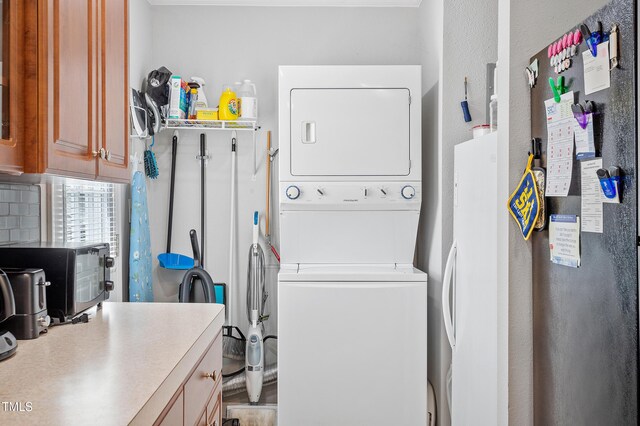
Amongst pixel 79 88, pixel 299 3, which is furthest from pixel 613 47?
pixel 299 3

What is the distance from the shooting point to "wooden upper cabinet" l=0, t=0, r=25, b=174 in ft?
3.81

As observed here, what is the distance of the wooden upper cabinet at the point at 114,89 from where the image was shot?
5.42 ft

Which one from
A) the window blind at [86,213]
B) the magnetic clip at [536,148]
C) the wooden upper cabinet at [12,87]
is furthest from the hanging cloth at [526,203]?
the window blind at [86,213]

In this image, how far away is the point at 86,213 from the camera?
7.66 ft

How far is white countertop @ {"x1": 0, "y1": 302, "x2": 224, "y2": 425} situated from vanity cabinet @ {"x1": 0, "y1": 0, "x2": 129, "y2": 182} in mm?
480

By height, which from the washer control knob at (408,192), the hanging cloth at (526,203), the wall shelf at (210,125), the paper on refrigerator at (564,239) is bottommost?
the paper on refrigerator at (564,239)

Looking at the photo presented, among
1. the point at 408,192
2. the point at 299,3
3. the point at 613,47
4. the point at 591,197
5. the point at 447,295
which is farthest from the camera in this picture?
the point at 299,3

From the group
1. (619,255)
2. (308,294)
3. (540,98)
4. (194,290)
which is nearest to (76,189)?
(194,290)

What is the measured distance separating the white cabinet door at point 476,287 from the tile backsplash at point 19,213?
1.70 m

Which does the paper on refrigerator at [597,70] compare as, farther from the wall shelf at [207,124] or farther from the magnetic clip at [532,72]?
the wall shelf at [207,124]

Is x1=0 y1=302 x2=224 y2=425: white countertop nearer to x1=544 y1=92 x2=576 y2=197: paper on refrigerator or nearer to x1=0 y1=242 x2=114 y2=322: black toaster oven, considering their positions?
x1=0 y1=242 x2=114 y2=322: black toaster oven

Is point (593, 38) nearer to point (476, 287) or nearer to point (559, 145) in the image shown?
point (559, 145)

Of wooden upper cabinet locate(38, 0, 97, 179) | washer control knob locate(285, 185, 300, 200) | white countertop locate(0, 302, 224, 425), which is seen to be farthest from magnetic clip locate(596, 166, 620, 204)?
washer control knob locate(285, 185, 300, 200)

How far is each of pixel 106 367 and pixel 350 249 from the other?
1.71m
